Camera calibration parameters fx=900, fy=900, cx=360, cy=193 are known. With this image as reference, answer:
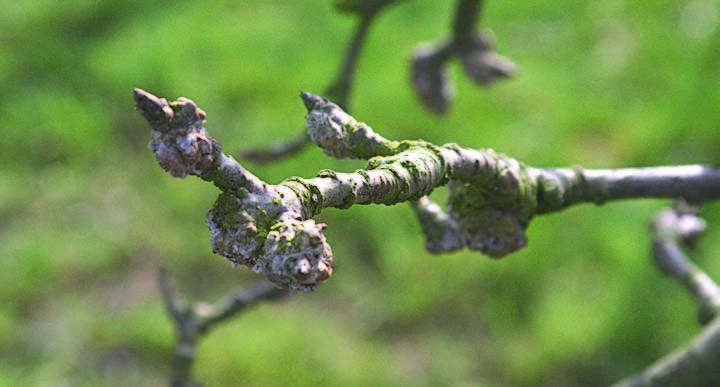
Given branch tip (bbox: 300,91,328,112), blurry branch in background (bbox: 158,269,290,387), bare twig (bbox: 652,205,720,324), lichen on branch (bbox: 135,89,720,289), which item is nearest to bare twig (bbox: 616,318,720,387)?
bare twig (bbox: 652,205,720,324)

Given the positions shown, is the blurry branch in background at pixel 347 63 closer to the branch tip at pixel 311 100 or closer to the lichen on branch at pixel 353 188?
the lichen on branch at pixel 353 188

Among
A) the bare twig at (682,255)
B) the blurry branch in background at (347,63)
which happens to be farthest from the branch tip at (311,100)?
the bare twig at (682,255)

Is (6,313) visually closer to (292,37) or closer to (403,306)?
(403,306)

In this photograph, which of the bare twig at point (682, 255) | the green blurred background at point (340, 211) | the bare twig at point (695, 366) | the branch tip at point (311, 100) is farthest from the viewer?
the green blurred background at point (340, 211)

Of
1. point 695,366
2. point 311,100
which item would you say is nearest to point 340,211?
point 695,366

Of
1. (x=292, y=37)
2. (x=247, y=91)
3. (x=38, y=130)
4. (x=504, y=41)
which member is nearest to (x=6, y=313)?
(x=38, y=130)

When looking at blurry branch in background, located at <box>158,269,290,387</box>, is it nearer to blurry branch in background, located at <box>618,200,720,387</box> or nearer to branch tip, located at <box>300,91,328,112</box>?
blurry branch in background, located at <box>618,200,720,387</box>
